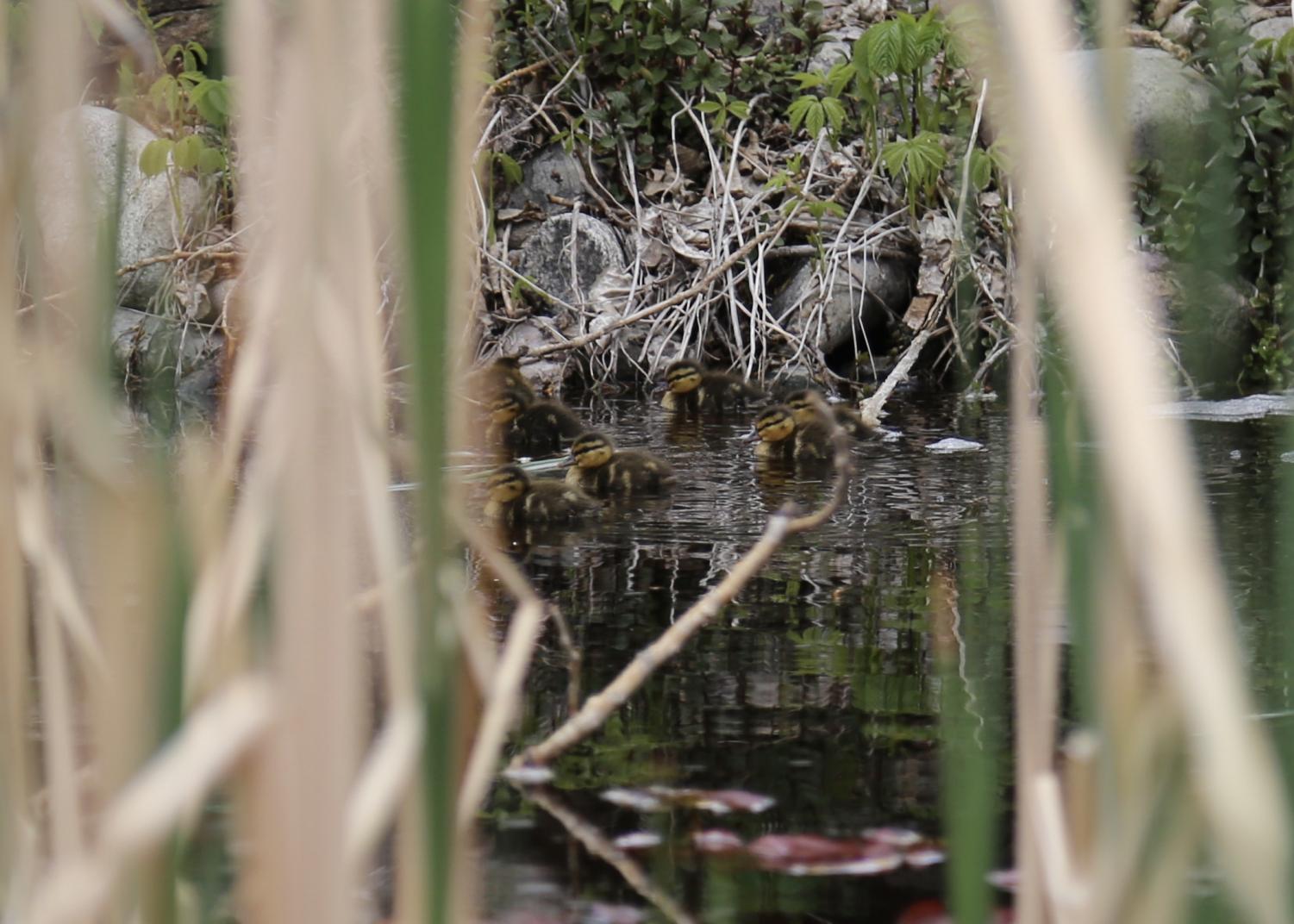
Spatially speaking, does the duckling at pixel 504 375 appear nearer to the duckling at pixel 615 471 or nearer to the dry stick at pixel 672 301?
the dry stick at pixel 672 301

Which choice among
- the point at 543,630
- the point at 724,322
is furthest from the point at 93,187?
the point at 724,322

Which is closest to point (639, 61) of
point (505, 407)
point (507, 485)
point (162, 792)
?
point (505, 407)

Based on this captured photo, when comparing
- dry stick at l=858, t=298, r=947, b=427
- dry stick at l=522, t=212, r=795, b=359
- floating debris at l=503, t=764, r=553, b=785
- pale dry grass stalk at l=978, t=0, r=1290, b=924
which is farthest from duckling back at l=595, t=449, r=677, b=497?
pale dry grass stalk at l=978, t=0, r=1290, b=924

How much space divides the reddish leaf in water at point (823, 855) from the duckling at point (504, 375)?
108 inches

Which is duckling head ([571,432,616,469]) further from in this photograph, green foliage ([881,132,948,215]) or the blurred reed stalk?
the blurred reed stalk

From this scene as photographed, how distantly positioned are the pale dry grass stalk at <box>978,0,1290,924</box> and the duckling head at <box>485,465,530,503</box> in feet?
7.97

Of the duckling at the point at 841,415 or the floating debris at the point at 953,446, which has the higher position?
the duckling at the point at 841,415

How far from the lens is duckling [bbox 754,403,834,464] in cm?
334

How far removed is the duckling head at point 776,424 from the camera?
11.4 ft

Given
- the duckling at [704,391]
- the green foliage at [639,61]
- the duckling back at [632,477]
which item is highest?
the green foliage at [639,61]

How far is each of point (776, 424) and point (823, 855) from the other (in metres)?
2.27

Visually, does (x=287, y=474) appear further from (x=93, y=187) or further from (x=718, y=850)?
(x=718, y=850)

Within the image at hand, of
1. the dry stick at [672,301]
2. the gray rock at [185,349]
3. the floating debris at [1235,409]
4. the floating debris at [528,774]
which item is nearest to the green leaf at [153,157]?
the gray rock at [185,349]

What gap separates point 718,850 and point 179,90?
13.1 feet
